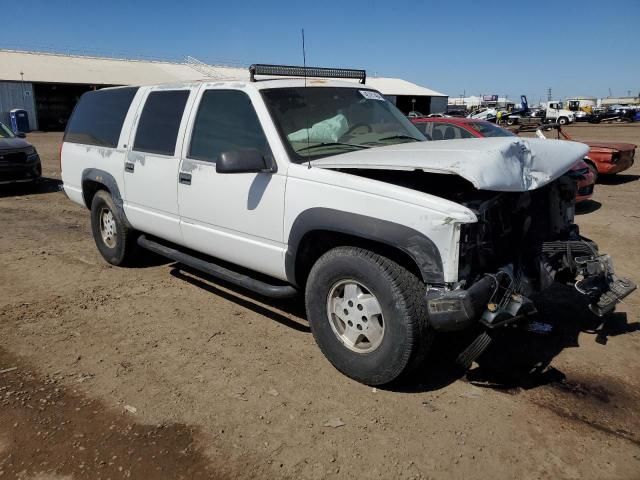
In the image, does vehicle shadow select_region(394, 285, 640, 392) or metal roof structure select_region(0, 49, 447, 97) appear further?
metal roof structure select_region(0, 49, 447, 97)

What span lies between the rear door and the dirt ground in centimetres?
76

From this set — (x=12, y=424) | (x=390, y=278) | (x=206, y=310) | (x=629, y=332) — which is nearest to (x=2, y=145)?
(x=206, y=310)

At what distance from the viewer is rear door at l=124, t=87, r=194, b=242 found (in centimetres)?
467

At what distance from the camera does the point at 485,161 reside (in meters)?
3.07

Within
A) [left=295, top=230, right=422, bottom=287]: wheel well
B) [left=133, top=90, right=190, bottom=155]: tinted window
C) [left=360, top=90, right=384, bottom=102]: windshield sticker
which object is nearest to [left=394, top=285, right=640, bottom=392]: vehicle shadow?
[left=295, top=230, right=422, bottom=287]: wheel well

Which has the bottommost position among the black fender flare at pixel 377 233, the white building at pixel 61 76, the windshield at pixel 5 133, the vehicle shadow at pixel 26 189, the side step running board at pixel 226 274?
the vehicle shadow at pixel 26 189

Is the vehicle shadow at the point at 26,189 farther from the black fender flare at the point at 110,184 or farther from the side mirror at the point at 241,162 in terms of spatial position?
the side mirror at the point at 241,162

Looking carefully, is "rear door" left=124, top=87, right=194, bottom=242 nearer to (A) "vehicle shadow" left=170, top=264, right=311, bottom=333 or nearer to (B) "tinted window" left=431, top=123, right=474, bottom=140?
(A) "vehicle shadow" left=170, top=264, right=311, bottom=333

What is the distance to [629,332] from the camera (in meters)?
4.29

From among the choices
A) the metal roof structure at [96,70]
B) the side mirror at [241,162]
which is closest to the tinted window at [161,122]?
the side mirror at [241,162]

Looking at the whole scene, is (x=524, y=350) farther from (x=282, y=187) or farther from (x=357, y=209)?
(x=282, y=187)

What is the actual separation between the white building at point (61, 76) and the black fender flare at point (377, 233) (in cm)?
3345

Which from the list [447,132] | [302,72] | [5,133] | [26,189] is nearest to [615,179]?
[447,132]

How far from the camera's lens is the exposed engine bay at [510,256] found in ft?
9.86
